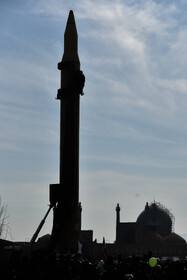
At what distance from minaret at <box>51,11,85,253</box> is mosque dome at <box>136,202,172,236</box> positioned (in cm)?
9627

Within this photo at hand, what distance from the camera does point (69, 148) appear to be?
4138 cm

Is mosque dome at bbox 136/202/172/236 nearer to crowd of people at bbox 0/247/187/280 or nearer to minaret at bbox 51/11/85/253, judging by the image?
minaret at bbox 51/11/85/253

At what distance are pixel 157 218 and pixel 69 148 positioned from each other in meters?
99.1

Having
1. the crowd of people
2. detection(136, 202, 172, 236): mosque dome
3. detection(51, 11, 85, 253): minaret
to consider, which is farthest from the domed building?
the crowd of people

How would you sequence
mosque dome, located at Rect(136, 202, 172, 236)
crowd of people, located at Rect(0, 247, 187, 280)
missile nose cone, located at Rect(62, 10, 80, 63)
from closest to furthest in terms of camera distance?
crowd of people, located at Rect(0, 247, 187, 280) → missile nose cone, located at Rect(62, 10, 80, 63) → mosque dome, located at Rect(136, 202, 172, 236)

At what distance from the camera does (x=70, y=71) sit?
4197 cm

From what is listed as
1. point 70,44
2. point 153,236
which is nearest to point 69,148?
point 70,44

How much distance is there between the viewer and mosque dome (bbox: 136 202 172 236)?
136250 mm

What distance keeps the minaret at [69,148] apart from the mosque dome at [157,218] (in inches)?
3790

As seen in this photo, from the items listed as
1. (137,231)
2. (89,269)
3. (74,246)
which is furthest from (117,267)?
(137,231)

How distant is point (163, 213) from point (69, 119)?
3934 inches

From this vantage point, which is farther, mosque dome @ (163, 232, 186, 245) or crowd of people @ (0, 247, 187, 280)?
mosque dome @ (163, 232, 186, 245)

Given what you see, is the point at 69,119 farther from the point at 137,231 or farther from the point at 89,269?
the point at 137,231

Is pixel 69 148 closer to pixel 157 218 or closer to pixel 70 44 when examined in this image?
pixel 70 44
